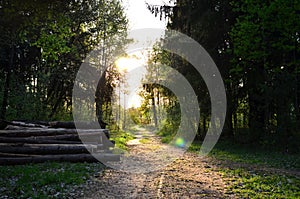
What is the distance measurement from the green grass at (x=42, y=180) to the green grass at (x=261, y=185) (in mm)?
4682

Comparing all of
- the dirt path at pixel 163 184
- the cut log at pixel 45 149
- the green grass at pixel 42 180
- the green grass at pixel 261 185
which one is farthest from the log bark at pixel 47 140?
the green grass at pixel 261 185

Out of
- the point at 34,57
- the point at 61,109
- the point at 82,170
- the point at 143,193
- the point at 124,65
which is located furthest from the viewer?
the point at 124,65

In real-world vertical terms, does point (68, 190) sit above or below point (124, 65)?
A: below

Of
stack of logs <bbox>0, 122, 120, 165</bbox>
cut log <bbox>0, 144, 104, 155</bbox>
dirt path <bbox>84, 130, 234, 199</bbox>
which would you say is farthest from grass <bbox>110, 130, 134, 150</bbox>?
dirt path <bbox>84, 130, 234, 199</bbox>

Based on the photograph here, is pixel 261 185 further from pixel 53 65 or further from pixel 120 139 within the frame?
pixel 53 65

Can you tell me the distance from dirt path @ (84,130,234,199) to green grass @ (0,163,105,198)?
61 cm

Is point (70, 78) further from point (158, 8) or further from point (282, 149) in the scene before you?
point (282, 149)

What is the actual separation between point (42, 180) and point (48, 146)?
15.1 feet

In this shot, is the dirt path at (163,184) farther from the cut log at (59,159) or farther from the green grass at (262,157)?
the green grass at (262,157)

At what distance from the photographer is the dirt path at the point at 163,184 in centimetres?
738

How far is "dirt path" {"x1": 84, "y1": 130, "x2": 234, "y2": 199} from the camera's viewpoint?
7.38 meters

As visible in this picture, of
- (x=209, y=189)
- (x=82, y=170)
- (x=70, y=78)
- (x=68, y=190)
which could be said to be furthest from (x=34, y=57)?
(x=209, y=189)

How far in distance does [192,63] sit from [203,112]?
3.91 meters

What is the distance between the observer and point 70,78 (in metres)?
25.5
